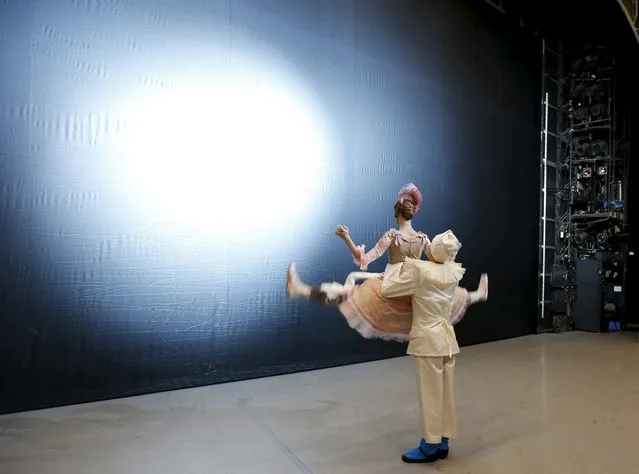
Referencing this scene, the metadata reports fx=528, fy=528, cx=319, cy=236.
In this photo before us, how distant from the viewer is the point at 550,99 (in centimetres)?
1026

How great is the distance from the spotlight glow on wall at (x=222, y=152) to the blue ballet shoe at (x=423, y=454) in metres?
2.85

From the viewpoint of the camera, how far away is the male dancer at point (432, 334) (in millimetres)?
3182

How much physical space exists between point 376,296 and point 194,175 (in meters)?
2.44

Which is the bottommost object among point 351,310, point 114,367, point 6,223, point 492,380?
point 492,380

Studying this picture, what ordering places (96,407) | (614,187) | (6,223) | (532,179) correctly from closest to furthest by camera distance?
1. (6,223)
2. (96,407)
3. (532,179)
4. (614,187)

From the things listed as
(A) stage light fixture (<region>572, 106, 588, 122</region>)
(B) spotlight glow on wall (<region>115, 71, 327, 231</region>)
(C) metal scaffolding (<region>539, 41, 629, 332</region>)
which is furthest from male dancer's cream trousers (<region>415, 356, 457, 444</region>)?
(A) stage light fixture (<region>572, 106, 588, 122</region>)

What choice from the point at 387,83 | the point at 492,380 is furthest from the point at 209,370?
the point at 387,83

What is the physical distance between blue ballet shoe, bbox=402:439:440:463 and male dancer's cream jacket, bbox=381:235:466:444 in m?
0.09

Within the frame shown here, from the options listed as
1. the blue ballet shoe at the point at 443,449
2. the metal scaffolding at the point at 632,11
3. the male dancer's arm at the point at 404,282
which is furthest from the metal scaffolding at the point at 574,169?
→ the male dancer's arm at the point at 404,282

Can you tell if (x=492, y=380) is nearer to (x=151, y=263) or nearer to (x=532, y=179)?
(x=151, y=263)

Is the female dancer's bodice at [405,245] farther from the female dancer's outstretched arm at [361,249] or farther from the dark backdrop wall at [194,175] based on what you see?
the dark backdrop wall at [194,175]

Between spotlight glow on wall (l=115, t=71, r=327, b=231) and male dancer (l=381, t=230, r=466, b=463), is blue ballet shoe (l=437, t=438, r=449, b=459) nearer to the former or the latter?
male dancer (l=381, t=230, r=466, b=463)

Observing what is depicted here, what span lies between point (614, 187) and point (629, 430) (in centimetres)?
792

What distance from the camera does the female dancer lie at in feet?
10.6
